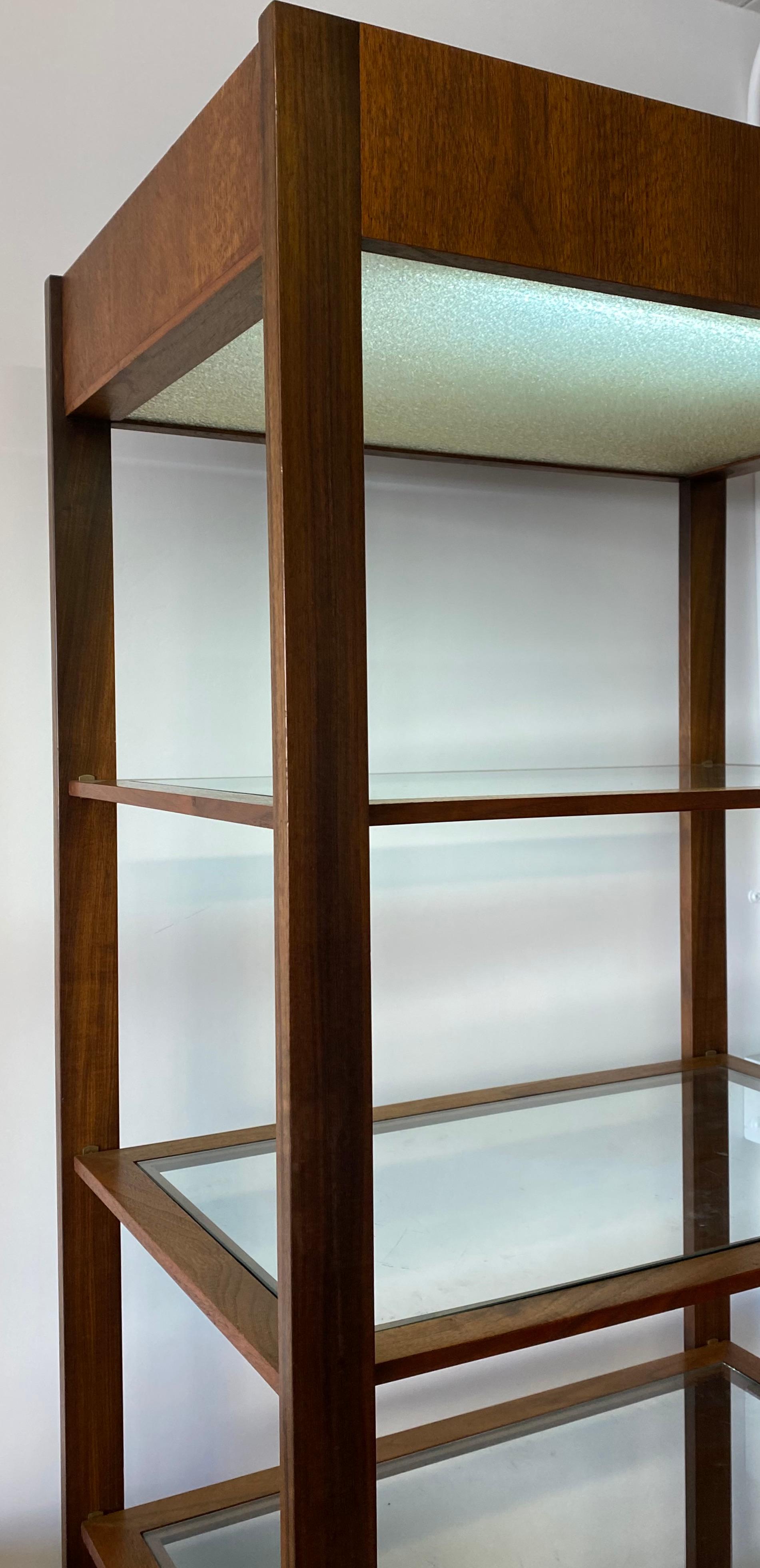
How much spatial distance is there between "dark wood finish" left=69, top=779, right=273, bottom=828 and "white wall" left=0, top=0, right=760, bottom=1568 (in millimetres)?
234

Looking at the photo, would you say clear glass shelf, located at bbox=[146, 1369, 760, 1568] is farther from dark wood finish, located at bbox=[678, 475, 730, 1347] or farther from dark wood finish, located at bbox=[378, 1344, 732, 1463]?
dark wood finish, located at bbox=[678, 475, 730, 1347]

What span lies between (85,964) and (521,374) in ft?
1.99

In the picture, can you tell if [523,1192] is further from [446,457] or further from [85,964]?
[446,457]

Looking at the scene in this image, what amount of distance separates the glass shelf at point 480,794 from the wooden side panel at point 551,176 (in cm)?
29

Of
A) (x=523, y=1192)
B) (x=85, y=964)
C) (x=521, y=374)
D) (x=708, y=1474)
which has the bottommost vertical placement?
(x=708, y=1474)

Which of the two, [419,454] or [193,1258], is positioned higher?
[419,454]

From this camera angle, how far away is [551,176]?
0.65 m

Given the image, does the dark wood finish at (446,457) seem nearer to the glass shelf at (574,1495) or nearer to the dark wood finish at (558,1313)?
the dark wood finish at (558,1313)

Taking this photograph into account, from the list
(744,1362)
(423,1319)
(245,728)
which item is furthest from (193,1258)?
(744,1362)

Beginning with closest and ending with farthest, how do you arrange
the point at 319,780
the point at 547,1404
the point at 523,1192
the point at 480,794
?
1. the point at 319,780
2. the point at 480,794
3. the point at 523,1192
4. the point at 547,1404

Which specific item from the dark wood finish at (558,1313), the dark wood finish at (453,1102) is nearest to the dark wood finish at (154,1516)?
the dark wood finish at (453,1102)

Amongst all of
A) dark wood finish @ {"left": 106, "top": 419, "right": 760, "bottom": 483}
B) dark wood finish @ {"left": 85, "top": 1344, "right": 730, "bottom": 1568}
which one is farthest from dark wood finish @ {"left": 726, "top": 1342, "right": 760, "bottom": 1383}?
dark wood finish @ {"left": 106, "top": 419, "right": 760, "bottom": 483}

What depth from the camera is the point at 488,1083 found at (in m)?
1.35

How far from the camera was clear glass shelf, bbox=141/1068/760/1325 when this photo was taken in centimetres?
80
